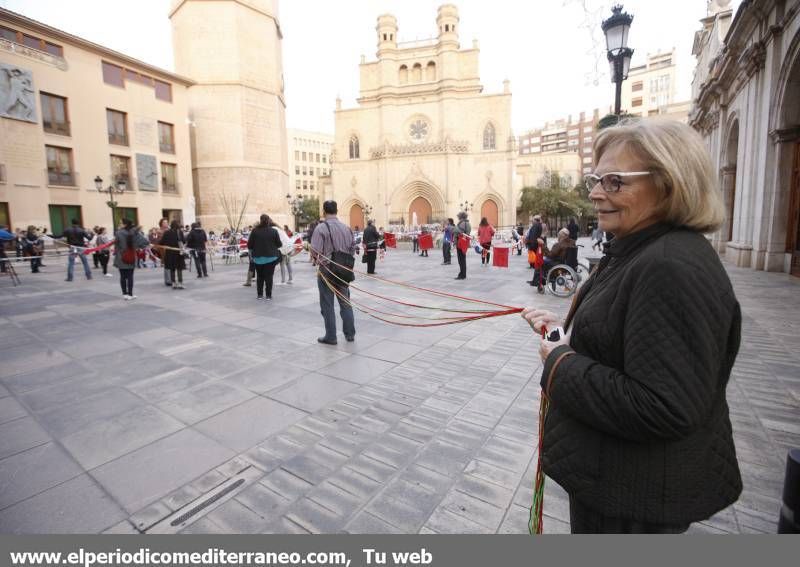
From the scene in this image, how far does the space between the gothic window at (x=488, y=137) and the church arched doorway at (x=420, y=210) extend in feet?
29.7

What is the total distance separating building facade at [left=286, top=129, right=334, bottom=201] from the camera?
3332 inches

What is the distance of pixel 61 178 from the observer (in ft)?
86.2


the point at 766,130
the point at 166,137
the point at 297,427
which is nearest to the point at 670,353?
the point at 297,427

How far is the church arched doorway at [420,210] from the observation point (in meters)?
47.6

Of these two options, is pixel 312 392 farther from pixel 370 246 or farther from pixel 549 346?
pixel 370 246

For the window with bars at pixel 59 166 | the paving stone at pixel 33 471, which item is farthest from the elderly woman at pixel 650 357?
the window with bars at pixel 59 166

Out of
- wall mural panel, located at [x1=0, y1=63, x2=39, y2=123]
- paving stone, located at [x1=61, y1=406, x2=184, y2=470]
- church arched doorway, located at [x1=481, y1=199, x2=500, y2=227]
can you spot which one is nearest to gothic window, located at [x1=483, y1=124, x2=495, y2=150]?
church arched doorway, located at [x1=481, y1=199, x2=500, y2=227]

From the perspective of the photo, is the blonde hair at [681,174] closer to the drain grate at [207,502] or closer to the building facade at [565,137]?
the drain grate at [207,502]

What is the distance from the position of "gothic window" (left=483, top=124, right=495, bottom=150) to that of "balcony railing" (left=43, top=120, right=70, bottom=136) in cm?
3742

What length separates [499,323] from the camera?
281 inches

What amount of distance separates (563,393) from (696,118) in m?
25.6

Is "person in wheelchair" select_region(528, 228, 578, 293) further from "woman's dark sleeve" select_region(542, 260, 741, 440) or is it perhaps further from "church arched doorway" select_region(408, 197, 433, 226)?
"church arched doorway" select_region(408, 197, 433, 226)

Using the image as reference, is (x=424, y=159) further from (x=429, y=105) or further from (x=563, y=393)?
(x=563, y=393)

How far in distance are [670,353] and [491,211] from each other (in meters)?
47.4
